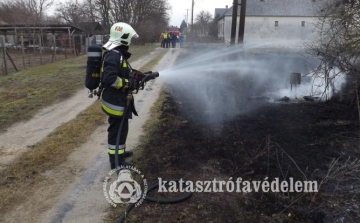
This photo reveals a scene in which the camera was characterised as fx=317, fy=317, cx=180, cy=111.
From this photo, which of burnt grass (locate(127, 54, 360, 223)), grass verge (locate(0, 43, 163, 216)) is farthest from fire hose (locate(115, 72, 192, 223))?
grass verge (locate(0, 43, 163, 216))

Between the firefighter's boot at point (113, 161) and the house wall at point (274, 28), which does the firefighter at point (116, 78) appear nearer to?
the firefighter's boot at point (113, 161)

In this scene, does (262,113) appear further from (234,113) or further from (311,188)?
(311,188)

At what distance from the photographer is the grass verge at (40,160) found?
3724 millimetres

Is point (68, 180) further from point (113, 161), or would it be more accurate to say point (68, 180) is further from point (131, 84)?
point (131, 84)

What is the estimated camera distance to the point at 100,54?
151 inches

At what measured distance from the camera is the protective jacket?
12.0 ft

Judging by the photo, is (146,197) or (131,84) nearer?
(146,197)

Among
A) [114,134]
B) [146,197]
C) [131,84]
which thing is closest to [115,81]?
[131,84]

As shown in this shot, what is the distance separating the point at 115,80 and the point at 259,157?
232 cm

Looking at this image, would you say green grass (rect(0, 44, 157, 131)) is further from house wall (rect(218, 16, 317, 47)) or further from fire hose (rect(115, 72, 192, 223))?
house wall (rect(218, 16, 317, 47))

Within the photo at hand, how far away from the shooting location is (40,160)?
15.3 feet

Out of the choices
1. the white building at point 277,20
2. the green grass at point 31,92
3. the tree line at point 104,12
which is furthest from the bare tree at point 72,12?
the green grass at point 31,92

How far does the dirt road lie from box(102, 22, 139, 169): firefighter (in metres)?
0.52

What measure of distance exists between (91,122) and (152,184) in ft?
10.5
